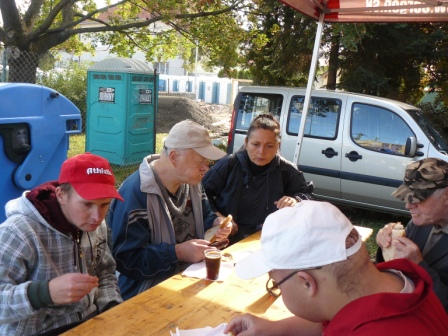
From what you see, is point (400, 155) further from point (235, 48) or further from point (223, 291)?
point (235, 48)

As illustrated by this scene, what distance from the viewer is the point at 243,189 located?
3859mm

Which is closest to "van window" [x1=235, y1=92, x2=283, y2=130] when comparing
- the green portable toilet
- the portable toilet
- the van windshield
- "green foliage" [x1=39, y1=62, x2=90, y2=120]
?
the van windshield

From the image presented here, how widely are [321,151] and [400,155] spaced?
116 cm


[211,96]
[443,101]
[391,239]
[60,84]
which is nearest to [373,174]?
[391,239]

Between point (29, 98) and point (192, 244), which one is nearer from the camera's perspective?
point (192, 244)

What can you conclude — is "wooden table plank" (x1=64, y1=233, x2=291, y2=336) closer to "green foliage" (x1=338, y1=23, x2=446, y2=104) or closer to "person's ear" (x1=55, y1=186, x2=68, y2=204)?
"person's ear" (x1=55, y1=186, x2=68, y2=204)

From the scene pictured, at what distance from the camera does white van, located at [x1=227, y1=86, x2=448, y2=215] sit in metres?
6.56

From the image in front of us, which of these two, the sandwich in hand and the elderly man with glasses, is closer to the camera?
the elderly man with glasses

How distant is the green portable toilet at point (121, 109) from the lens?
32.3 feet

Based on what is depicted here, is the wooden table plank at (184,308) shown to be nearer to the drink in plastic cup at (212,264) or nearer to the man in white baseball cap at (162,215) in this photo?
the drink in plastic cup at (212,264)

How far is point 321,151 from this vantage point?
7117 mm

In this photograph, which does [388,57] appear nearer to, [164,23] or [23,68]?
[164,23]

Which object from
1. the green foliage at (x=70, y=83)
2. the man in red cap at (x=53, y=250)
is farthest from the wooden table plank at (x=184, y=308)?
the green foliage at (x=70, y=83)

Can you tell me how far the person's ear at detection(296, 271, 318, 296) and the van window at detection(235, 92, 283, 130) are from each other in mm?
→ 6296
